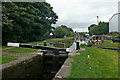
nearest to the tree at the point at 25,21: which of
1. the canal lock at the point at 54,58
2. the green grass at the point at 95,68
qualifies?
the canal lock at the point at 54,58

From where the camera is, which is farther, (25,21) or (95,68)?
(25,21)

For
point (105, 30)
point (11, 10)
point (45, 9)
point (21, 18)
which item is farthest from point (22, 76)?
point (105, 30)

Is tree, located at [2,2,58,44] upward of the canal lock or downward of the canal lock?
upward

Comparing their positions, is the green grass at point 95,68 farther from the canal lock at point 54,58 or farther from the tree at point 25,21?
the tree at point 25,21

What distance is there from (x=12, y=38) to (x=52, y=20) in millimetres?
22625

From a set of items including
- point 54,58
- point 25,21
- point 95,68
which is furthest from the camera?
point 25,21

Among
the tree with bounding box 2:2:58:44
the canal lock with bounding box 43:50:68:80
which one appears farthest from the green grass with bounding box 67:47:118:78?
the tree with bounding box 2:2:58:44

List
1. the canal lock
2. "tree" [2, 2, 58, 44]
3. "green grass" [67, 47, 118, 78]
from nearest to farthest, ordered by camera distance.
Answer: "green grass" [67, 47, 118, 78]
the canal lock
"tree" [2, 2, 58, 44]

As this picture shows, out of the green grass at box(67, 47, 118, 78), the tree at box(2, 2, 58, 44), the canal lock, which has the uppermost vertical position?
the tree at box(2, 2, 58, 44)

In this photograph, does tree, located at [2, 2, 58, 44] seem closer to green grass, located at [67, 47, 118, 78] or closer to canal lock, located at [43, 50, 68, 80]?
canal lock, located at [43, 50, 68, 80]

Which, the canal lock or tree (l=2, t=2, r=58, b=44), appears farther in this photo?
tree (l=2, t=2, r=58, b=44)

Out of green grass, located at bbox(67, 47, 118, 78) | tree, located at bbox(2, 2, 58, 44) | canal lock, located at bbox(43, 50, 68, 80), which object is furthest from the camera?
tree, located at bbox(2, 2, 58, 44)

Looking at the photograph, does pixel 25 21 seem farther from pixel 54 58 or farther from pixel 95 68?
pixel 95 68

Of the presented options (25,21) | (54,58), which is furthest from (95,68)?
(25,21)
